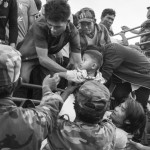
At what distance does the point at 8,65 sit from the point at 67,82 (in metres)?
2.33

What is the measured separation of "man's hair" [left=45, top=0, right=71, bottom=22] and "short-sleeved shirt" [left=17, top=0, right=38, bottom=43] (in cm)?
144

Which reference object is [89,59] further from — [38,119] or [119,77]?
[38,119]

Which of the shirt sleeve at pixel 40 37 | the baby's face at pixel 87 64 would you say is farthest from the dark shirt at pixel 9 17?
the baby's face at pixel 87 64

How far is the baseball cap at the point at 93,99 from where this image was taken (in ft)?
8.46

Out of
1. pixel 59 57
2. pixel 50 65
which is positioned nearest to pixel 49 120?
pixel 50 65

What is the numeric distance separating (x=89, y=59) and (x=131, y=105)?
1.12 m

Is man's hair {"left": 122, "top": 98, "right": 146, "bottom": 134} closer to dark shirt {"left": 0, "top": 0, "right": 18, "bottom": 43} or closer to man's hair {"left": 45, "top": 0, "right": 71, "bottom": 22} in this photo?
man's hair {"left": 45, "top": 0, "right": 71, "bottom": 22}

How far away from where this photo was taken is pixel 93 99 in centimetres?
259

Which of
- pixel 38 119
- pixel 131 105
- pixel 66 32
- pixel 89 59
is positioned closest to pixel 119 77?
pixel 89 59

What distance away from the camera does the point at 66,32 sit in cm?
436

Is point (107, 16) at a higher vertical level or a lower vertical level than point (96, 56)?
higher

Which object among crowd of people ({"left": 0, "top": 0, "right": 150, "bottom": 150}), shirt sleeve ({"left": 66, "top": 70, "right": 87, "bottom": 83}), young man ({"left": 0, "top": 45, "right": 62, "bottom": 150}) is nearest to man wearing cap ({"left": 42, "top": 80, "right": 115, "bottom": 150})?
crowd of people ({"left": 0, "top": 0, "right": 150, "bottom": 150})

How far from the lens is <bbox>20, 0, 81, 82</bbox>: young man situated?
4023 millimetres

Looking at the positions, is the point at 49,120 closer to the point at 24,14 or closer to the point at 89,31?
the point at 89,31
